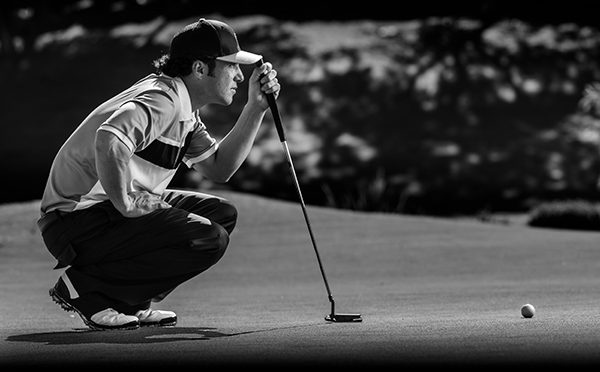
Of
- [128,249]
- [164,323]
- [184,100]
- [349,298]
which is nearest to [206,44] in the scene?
[184,100]

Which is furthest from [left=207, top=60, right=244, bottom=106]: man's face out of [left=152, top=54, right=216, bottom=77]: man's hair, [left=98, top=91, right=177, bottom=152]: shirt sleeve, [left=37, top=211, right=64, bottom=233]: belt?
[left=37, top=211, right=64, bottom=233]: belt

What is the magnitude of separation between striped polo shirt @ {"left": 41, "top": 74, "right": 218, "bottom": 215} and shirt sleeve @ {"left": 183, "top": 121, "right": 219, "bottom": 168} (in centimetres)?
Result: 21

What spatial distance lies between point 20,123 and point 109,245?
1374 cm

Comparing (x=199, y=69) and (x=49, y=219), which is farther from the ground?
(x=199, y=69)

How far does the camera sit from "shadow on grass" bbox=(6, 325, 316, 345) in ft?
16.1

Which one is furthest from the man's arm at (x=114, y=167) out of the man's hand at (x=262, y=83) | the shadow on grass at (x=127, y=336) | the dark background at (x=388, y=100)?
the dark background at (x=388, y=100)

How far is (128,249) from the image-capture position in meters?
5.34

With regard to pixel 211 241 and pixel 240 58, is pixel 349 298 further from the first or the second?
pixel 240 58

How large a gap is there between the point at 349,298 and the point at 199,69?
8.93 feet

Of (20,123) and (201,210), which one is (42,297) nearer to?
(201,210)

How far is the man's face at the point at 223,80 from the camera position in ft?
17.6

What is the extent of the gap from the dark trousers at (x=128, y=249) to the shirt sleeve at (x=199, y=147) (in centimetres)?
34

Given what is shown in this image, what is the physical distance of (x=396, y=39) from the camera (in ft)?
65.6

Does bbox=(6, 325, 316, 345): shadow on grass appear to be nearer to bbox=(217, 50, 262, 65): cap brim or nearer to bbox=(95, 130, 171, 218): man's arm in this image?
bbox=(95, 130, 171, 218): man's arm
